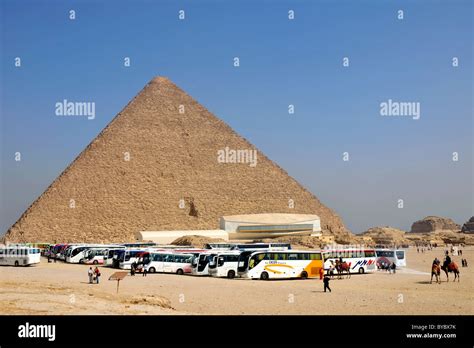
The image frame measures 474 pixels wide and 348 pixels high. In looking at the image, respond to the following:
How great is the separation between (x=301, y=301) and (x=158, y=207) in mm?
72592

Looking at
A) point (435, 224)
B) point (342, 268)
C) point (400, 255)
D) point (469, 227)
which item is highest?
point (342, 268)

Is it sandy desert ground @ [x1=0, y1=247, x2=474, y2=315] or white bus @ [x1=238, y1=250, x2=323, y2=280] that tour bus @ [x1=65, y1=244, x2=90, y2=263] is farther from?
white bus @ [x1=238, y1=250, x2=323, y2=280]

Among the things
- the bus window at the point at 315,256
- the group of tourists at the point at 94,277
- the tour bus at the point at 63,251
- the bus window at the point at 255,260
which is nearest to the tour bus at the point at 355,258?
the bus window at the point at 315,256

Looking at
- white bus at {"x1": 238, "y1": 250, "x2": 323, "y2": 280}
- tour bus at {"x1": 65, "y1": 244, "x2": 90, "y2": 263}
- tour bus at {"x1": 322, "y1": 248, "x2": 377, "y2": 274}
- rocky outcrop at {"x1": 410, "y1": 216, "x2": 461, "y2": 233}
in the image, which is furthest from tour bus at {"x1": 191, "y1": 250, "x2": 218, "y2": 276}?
rocky outcrop at {"x1": 410, "y1": 216, "x2": 461, "y2": 233}

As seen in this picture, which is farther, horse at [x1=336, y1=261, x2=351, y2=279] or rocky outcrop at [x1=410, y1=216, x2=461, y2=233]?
rocky outcrop at [x1=410, y1=216, x2=461, y2=233]

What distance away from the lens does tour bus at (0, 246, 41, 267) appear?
3903 cm

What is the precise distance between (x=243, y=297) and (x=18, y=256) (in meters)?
22.0

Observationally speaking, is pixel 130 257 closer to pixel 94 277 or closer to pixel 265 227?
pixel 94 277

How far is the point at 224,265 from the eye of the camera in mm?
32188

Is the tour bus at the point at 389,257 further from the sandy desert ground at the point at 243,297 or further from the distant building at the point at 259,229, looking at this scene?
the distant building at the point at 259,229

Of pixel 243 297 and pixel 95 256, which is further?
pixel 95 256

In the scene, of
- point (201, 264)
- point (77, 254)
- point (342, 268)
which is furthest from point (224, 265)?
point (77, 254)

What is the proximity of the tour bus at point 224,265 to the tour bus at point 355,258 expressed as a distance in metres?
4.64
